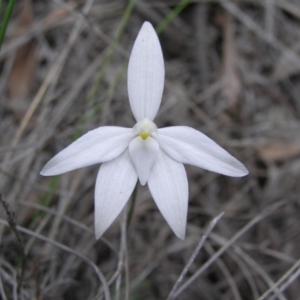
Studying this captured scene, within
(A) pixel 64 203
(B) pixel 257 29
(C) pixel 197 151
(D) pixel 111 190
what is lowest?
(A) pixel 64 203

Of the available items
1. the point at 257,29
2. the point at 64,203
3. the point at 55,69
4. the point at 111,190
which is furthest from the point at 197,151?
the point at 257,29

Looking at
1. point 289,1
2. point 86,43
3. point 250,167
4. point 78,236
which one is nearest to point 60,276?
point 78,236

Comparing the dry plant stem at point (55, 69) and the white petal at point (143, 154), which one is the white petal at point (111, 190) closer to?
the white petal at point (143, 154)

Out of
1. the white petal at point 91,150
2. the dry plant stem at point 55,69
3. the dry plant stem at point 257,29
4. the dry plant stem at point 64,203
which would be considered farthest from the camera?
the dry plant stem at point 257,29

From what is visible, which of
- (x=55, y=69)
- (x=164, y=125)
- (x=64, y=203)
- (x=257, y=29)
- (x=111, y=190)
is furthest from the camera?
(x=257, y=29)

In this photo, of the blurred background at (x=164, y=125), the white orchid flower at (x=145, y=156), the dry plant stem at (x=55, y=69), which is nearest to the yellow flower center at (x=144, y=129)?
the white orchid flower at (x=145, y=156)

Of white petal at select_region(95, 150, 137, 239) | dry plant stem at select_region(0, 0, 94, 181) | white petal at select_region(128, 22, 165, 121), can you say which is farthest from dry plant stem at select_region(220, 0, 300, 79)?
white petal at select_region(95, 150, 137, 239)

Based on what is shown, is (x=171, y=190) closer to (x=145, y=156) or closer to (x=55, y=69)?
(x=145, y=156)
